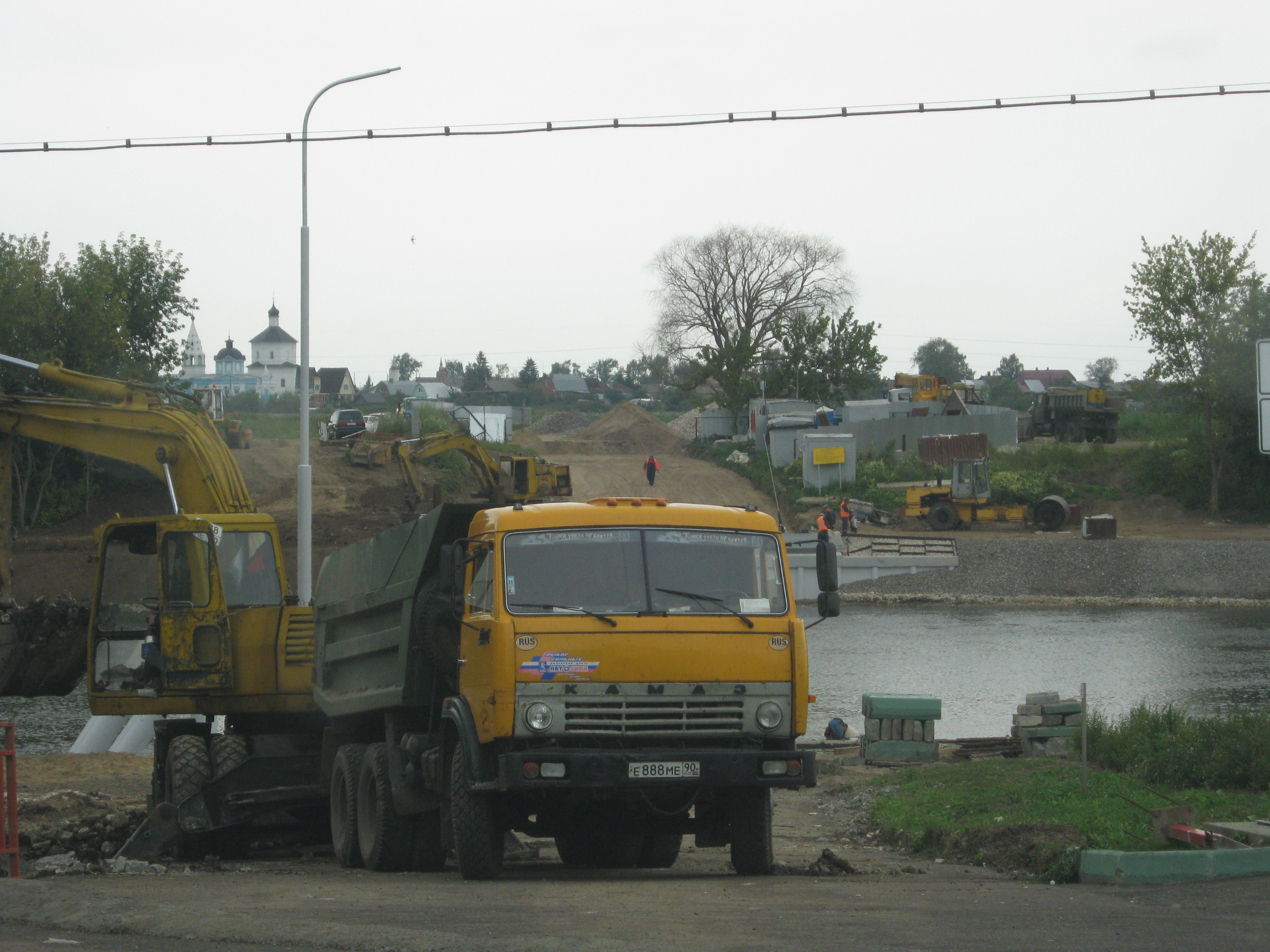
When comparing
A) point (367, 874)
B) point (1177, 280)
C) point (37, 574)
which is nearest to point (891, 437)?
point (1177, 280)

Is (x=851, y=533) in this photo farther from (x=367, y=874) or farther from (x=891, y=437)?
(x=367, y=874)

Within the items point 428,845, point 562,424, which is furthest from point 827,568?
point 562,424

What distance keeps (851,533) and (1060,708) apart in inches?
1356

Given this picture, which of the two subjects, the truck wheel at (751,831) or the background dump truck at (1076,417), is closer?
the truck wheel at (751,831)

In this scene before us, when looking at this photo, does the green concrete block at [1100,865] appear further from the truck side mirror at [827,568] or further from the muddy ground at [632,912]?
the truck side mirror at [827,568]

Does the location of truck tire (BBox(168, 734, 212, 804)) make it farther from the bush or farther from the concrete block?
the concrete block

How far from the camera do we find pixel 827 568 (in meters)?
9.69

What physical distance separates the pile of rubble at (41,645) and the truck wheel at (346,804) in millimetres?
7671

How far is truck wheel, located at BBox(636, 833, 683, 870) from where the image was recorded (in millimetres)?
10945

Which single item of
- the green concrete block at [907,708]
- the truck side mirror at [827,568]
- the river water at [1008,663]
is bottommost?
the river water at [1008,663]

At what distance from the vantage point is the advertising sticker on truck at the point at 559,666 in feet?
28.1

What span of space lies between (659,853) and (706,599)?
307cm

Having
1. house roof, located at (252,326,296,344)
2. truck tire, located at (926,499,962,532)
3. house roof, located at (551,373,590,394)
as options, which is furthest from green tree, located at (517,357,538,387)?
truck tire, located at (926,499,962,532)

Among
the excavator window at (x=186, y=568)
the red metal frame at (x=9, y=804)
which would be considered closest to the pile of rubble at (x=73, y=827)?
the red metal frame at (x=9, y=804)
